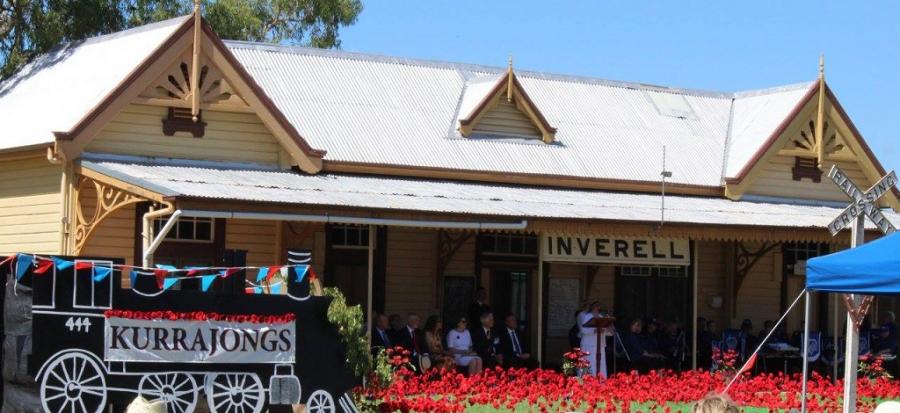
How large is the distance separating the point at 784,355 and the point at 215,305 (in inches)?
572

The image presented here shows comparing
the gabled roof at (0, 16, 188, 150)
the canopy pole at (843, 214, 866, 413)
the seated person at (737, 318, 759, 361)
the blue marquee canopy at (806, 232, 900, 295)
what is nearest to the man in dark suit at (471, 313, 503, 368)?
the seated person at (737, 318, 759, 361)

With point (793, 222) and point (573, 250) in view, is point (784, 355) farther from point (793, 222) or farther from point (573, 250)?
point (573, 250)

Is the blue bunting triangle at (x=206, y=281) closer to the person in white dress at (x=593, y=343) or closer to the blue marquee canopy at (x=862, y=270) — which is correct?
the blue marquee canopy at (x=862, y=270)

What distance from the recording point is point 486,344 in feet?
75.0

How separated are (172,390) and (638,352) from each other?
12.3 metres

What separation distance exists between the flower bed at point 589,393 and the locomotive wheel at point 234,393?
127cm

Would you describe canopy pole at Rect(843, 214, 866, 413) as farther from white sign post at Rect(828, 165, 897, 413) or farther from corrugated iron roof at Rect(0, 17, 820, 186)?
corrugated iron roof at Rect(0, 17, 820, 186)

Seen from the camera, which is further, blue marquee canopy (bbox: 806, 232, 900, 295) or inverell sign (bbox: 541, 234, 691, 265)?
inverell sign (bbox: 541, 234, 691, 265)

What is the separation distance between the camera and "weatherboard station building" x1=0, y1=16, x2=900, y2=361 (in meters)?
21.2

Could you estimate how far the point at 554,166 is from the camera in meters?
26.5

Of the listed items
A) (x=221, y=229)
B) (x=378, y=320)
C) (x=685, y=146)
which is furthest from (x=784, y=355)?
(x=221, y=229)

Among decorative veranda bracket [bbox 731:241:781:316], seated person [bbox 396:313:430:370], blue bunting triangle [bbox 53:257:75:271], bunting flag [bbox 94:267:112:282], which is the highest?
decorative veranda bracket [bbox 731:241:781:316]

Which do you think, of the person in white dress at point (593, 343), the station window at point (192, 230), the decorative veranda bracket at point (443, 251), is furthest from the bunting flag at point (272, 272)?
the decorative veranda bracket at point (443, 251)

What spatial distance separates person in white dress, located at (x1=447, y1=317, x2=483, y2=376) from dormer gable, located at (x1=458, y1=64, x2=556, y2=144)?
4941 millimetres
